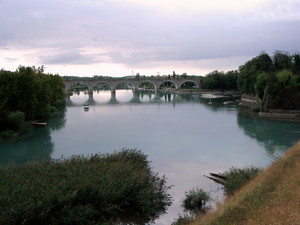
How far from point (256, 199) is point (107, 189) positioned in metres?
4.93

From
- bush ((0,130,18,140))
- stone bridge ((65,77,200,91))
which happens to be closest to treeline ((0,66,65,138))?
bush ((0,130,18,140))

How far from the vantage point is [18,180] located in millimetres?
11242

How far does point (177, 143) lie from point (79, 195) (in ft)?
53.7

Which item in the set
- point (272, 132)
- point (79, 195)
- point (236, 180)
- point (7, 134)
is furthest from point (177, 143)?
point (79, 195)

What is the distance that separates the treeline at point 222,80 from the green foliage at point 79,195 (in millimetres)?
77937

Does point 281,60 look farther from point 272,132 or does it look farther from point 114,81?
point 114,81

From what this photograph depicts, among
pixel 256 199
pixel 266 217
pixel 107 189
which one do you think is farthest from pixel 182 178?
pixel 266 217

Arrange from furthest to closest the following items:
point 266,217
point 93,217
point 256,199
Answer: point 93,217 → point 256,199 → point 266,217

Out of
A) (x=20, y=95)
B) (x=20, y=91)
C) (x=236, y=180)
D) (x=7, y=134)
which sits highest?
(x=20, y=91)

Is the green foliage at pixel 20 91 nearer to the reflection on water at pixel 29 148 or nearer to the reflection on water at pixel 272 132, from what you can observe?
the reflection on water at pixel 29 148

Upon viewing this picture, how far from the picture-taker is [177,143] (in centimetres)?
2644

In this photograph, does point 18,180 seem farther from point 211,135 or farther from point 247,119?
point 247,119

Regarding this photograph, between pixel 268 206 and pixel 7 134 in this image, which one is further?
pixel 7 134

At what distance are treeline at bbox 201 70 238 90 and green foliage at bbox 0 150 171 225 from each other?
77937 millimetres
